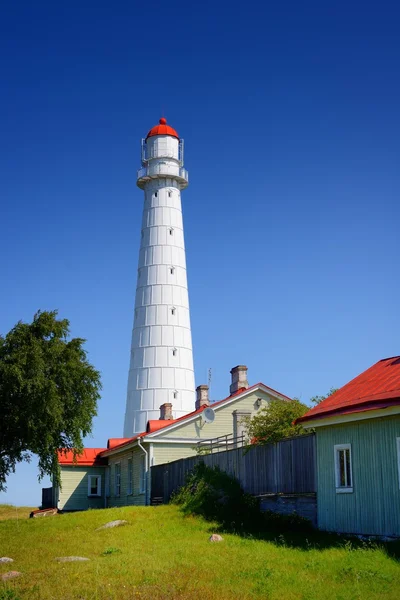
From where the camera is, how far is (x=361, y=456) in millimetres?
19234

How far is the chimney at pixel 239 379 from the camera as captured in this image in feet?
125

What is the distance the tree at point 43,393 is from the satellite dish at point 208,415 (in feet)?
16.3

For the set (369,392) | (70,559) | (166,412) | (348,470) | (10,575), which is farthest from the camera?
(166,412)

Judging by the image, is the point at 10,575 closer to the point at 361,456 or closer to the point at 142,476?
the point at 361,456

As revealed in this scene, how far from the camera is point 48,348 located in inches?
1329

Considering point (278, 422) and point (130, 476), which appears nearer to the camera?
point (278, 422)

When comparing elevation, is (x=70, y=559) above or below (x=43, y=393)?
below

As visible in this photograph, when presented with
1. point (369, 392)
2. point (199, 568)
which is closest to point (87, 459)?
point (369, 392)

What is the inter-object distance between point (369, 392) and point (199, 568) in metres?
6.49

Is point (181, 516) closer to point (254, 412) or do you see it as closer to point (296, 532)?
point (296, 532)

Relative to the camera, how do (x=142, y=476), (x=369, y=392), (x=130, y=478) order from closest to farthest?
(x=369, y=392)
(x=142, y=476)
(x=130, y=478)

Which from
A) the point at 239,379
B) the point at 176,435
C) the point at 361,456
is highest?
the point at 239,379

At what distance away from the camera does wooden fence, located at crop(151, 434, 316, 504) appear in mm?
21953

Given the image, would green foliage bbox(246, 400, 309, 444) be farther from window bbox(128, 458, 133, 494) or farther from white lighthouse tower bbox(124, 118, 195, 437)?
white lighthouse tower bbox(124, 118, 195, 437)
